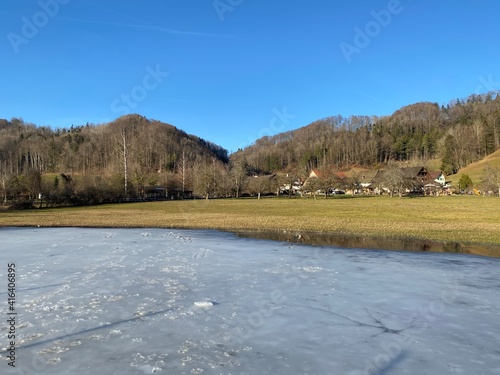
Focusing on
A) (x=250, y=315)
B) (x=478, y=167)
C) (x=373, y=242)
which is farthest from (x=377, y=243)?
(x=478, y=167)

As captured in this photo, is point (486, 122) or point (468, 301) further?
point (486, 122)

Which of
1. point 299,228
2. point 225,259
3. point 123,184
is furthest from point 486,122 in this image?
point 225,259

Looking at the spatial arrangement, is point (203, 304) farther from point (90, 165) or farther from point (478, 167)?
point (90, 165)

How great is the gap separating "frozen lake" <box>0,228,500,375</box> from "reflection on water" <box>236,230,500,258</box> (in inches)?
137

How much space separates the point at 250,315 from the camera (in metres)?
7.35

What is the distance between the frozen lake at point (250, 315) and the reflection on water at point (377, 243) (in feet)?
11.4

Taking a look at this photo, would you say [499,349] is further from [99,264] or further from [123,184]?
[123,184]

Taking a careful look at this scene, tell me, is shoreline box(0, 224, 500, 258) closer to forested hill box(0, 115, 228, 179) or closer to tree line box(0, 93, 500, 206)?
tree line box(0, 93, 500, 206)

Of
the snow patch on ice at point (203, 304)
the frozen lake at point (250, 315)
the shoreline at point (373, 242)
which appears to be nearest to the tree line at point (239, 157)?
the shoreline at point (373, 242)

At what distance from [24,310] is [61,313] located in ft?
2.87

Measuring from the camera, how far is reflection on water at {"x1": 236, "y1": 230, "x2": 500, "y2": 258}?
17.1 m

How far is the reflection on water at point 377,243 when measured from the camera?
1712cm

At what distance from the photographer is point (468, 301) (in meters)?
8.48

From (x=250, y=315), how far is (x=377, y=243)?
1369 centimetres
